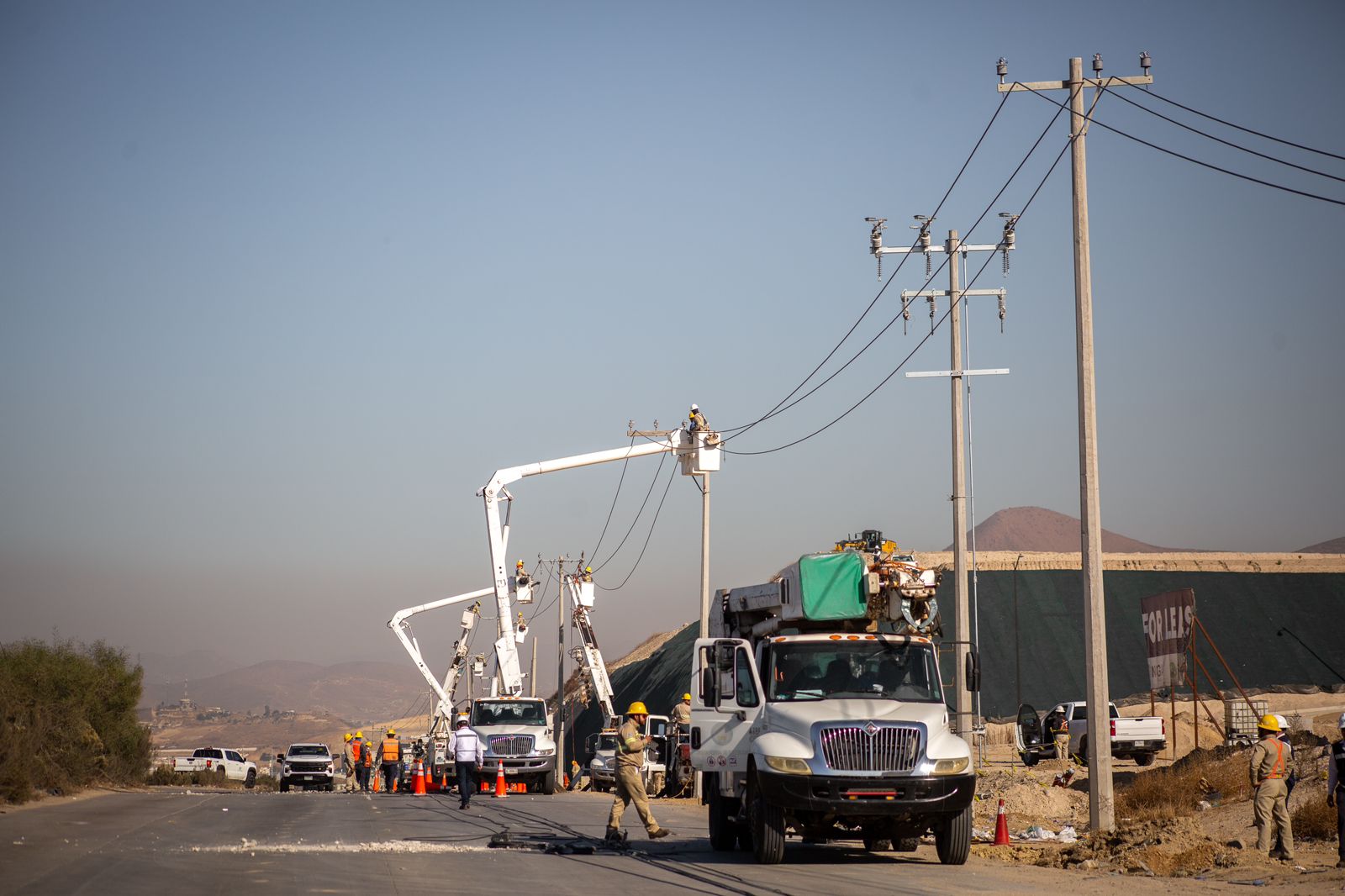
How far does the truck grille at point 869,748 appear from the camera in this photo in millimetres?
15203

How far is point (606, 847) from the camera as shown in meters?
18.4

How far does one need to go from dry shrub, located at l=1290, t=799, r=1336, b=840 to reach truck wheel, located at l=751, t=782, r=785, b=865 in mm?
7774

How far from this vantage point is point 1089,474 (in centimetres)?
1822

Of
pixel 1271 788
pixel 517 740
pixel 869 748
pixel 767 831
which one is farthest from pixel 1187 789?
pixel 517 740

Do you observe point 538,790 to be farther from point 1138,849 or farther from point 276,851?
point 1138,849

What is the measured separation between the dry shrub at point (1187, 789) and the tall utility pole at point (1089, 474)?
4716 mm

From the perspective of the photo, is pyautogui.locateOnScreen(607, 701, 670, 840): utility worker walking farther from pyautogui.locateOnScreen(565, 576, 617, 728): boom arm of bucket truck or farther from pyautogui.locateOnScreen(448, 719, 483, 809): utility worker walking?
pyautogui.locateOnScreen(565, 576, 617, 728): boom arm of bucket truck

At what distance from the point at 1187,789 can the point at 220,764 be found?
52.8 metres

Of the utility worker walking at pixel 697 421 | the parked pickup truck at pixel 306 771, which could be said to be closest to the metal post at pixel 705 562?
the utility worker walking at pixel 697 421

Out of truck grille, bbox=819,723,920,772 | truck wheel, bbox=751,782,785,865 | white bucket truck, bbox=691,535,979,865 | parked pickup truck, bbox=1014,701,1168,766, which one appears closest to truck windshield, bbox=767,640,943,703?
white bucket truck, bbox=691,535,979,865

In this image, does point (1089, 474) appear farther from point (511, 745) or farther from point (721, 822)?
point (511, 745)

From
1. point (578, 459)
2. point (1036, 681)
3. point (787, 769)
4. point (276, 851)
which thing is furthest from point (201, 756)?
point (787, 769)

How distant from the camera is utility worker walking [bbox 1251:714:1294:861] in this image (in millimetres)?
15680

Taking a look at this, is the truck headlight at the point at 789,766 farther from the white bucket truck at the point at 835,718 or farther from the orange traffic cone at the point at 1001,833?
the orange traffic cone at the point at 1001,833
